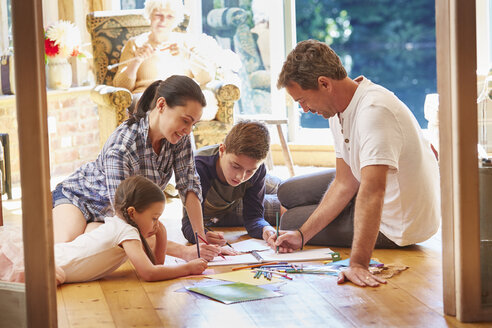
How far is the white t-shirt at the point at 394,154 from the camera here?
2.75m

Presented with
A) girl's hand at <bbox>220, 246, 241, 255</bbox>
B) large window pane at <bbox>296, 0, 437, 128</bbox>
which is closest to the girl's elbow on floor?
girl's hand at <bbox>220, 246, 241, 255</bbox>

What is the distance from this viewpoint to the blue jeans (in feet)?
11.3

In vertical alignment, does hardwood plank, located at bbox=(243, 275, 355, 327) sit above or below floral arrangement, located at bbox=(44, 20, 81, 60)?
below

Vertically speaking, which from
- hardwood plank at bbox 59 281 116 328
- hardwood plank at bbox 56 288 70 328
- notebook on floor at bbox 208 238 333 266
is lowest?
hardwood plank at bbox 59 281 116 328

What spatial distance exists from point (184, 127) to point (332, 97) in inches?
25.4

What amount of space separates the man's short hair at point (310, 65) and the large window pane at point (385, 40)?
13.4 feet

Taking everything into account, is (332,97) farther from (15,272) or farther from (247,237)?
(15,272)

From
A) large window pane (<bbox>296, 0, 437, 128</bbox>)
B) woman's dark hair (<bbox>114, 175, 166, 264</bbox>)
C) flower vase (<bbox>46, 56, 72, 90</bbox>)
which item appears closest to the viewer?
woman's dark hair (<bbox>114, 175, 166, 264</bbox>)

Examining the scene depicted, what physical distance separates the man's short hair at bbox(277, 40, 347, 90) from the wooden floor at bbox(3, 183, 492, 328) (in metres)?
0.79

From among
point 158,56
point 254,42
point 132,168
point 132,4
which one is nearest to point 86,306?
point 132,168

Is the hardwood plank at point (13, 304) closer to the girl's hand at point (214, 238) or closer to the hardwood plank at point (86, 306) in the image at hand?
the hardwood plank at point (86, 306)

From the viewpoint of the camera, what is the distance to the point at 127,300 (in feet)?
8.71

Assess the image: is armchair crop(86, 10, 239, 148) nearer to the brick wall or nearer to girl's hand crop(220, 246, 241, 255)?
the brick wall

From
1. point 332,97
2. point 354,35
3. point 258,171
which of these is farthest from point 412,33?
point 332,97
